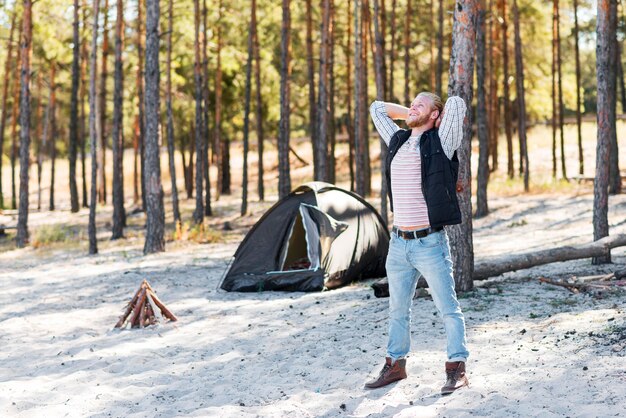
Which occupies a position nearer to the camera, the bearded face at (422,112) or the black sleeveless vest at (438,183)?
the black sleeveless vest at (438,183)

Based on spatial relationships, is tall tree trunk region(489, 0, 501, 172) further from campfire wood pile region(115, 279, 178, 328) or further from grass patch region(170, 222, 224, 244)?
campfire wood pile region(115, 279, 178, 328)

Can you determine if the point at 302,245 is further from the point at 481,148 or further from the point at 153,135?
the point at 481,148

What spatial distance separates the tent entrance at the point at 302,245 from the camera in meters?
12.0

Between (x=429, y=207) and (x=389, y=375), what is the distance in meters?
1.50

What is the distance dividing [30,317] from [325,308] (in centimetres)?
404

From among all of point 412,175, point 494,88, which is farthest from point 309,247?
point 494,88

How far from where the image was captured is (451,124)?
5.51 metres

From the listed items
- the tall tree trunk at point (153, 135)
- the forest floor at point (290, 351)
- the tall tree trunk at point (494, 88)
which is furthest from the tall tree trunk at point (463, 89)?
the tall tree trunk at point (494, 88)

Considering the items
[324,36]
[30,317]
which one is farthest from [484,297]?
[324,36]

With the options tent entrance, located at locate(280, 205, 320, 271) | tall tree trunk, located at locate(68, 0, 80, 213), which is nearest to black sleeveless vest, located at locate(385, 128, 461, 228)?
tent entrance, located at locate(280, 205, 320, 271)

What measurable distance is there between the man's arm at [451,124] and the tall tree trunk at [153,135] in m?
12.4

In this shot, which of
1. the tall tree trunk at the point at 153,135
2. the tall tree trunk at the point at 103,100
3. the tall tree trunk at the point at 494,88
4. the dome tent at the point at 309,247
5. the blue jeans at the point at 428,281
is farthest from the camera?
the tall tree trunk at the point at 494,88

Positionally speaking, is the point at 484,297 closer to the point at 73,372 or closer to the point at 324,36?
the point at 73,372

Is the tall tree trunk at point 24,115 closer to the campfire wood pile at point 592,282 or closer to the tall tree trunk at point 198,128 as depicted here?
the tall tree trunk at point 198,128
